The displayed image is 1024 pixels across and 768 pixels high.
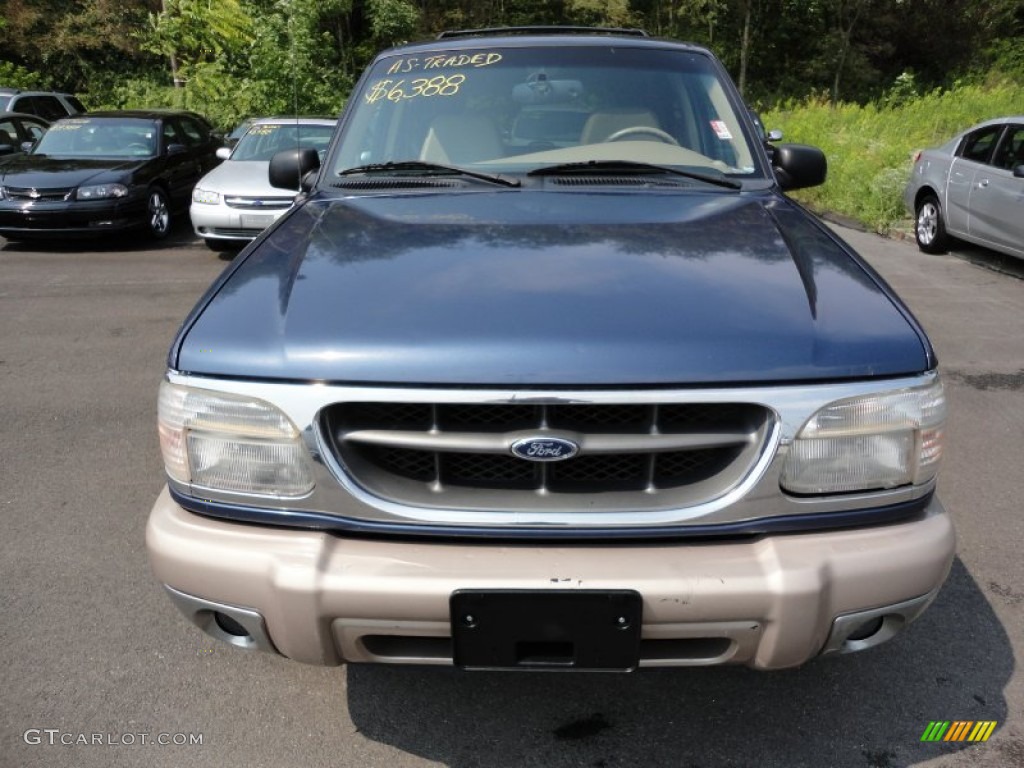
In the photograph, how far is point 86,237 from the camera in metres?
9.91

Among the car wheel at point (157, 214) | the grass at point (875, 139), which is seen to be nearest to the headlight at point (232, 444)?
the car wheel at point (157, 214)

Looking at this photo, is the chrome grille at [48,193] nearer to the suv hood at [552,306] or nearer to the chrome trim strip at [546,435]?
the suv hood at [552,306]

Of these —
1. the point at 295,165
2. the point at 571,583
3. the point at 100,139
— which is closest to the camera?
the point at 571,583

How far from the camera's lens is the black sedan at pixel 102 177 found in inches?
380

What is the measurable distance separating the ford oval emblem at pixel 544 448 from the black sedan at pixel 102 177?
9.17 metres

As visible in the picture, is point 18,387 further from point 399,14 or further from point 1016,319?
point 399,14

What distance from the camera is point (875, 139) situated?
44.2 ft

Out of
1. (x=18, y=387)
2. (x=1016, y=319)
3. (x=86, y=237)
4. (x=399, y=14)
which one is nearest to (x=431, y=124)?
(x=18, y=387)

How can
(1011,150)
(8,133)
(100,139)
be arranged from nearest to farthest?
(1011,150), (100,139), (8,133)

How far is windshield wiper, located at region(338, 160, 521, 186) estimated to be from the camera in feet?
9.92

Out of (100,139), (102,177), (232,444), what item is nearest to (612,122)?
(232,444)

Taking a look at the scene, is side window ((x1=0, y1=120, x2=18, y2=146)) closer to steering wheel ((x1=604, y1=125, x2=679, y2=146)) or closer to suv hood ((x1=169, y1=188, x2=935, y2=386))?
steering wheel ((x1=604, y1=125, x2=679, y2=146))

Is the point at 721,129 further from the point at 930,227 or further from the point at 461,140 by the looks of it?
the point at 930,227

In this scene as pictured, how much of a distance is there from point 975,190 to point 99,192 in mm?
9005
